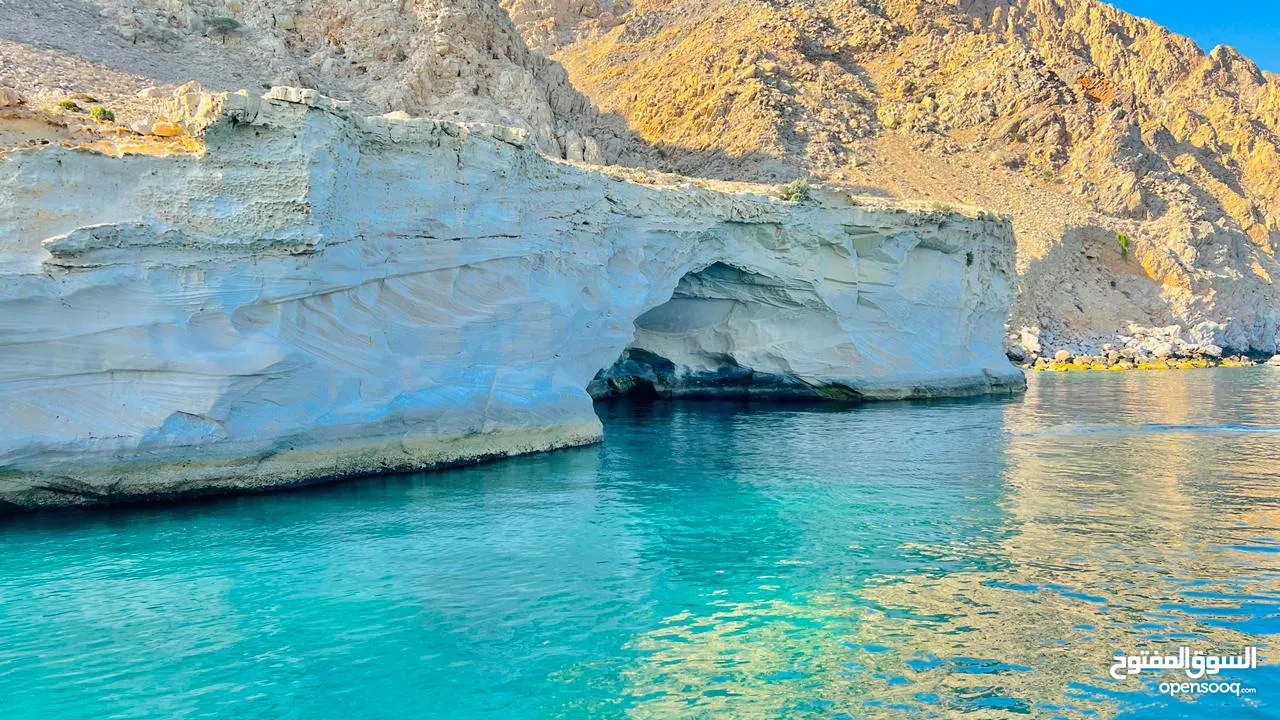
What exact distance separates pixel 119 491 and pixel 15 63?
18604 millimetres

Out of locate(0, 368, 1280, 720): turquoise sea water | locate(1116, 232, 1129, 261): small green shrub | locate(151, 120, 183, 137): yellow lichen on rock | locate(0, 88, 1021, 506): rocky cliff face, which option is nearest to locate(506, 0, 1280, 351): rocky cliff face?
locate(1116, 232, 1129, 261): small green shrub

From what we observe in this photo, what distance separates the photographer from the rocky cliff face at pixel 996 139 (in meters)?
58.6

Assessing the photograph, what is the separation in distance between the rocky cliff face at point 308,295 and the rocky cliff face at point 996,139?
40113mm

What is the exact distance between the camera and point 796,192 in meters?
24.1

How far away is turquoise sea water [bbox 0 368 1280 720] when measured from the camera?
6520 millimetres

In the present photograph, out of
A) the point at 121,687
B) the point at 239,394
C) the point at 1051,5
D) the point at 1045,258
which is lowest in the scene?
the point at 121,687

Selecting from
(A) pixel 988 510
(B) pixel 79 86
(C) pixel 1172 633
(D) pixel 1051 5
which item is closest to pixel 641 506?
(A) pixel 988 510

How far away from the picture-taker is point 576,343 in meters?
18.8

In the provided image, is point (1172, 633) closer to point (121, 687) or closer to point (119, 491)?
point (121, 687)
